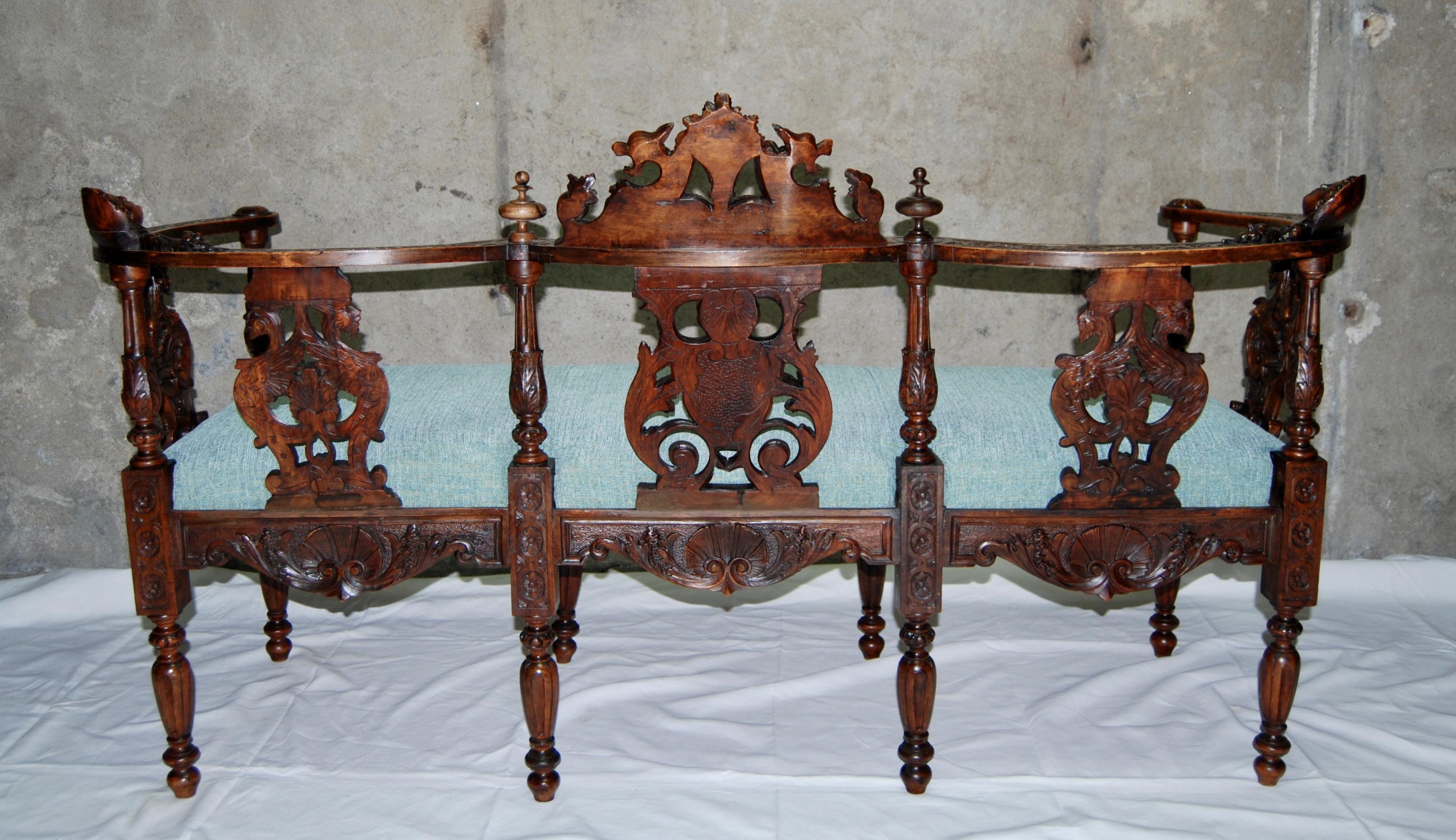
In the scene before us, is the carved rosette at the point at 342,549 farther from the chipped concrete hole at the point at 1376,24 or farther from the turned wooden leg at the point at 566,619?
the chipped concrete hole at the point at 1376,24

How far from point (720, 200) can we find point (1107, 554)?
3.26 ft

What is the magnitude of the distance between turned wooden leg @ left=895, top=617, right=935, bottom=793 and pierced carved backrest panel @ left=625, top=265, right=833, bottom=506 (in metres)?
0.33

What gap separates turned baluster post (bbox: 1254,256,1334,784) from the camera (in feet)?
7.34

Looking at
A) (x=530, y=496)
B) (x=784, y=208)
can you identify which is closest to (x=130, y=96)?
(x=530, y=496)

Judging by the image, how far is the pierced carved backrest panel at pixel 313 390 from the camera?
2.20m

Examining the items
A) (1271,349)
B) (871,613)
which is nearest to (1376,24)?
(1271,349)

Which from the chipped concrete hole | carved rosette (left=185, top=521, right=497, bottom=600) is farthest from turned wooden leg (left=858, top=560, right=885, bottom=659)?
the chipped concrete hole

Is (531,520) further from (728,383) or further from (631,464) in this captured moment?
(728,383)

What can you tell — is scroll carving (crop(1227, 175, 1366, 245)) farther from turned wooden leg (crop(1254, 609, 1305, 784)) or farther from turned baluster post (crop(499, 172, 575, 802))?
turned baluster post (crop(499, 172, 575, 802))

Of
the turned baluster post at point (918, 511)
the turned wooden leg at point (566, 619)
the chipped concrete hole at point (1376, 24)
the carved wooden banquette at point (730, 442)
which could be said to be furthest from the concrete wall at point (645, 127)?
the turned baluster post at point (918, 511)

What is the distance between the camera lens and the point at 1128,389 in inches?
87.5

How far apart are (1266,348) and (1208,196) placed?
96cm

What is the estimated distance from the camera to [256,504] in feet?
7.58

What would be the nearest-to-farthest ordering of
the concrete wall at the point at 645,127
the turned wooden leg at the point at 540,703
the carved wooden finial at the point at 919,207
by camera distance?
the carved wooden finial at the point at 919,207, the turned wooden leg at the point at 540,703, the concrete wall at the point at 645,127
